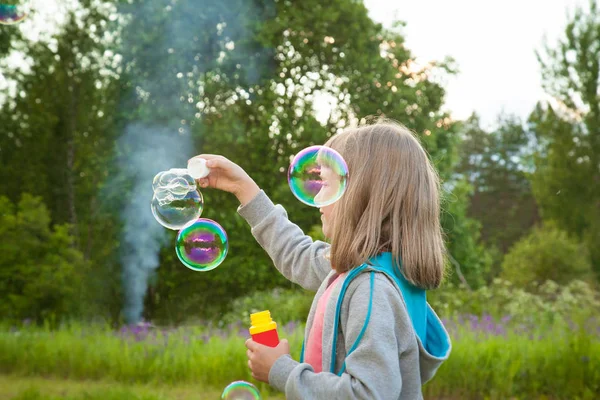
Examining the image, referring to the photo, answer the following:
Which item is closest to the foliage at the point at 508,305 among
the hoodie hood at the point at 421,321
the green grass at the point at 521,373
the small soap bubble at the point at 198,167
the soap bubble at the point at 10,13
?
the green grass at the point at 521,373

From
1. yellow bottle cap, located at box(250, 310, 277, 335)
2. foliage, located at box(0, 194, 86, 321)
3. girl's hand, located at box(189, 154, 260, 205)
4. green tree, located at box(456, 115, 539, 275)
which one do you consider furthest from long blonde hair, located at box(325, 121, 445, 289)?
green tree, located at box(456, 115, 539, 275)

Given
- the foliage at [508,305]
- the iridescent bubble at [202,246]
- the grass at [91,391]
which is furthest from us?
the foliage at [508,305]

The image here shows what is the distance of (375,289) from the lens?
A: 1646 millimetres

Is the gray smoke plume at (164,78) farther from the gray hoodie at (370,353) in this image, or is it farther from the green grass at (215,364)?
the gray hoodie at (370,353)

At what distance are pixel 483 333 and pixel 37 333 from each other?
4.00 metres

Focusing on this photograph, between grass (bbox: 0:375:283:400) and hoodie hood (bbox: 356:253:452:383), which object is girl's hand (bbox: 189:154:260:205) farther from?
grass (bbox: 0:375:283:400)

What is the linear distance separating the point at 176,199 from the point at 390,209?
113cm

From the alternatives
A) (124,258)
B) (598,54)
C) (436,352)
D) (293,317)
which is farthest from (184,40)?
(436,352)

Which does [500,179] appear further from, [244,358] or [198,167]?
[198,167]

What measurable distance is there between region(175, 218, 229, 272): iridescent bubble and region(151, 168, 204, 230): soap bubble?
0.06 metres

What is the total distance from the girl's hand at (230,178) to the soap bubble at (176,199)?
11.1 inches

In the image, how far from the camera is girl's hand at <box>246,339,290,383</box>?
1.76 metres

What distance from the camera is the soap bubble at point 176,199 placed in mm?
2633

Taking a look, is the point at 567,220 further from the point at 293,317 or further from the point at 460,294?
the point at 293,317
